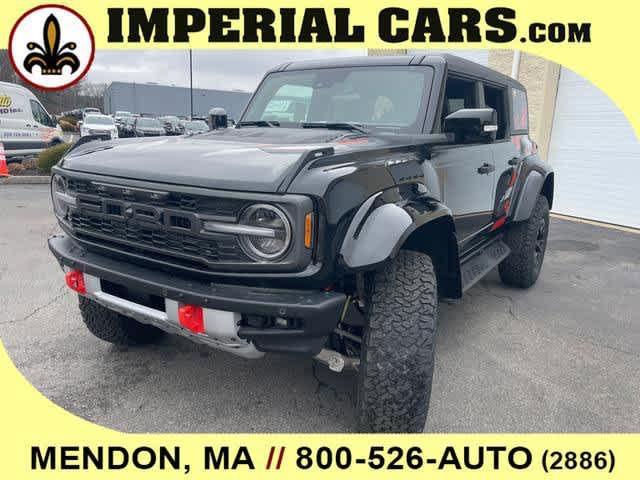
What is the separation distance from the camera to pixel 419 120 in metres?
3.04

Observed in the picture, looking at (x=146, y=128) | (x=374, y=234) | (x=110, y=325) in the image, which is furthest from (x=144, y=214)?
(x=146, y=128)

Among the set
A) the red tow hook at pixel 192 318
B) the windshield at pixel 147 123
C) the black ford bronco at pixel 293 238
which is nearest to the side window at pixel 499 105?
the black ford bronco at pixel 293 238

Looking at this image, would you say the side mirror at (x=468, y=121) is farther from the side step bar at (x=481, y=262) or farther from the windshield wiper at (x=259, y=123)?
the windshield wiper at (x=259, y=123)

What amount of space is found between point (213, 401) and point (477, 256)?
2289 mm

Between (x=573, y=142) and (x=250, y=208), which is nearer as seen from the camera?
(x=250, y=208)

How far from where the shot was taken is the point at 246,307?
201 centimetres

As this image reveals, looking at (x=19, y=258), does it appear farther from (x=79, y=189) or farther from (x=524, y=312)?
(x=524, y=312)

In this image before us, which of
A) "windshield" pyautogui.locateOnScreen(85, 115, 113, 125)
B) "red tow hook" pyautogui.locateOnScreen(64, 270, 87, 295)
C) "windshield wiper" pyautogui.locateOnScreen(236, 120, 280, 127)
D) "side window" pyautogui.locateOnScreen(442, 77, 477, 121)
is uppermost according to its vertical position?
"side window" pyautogui.locateOnScreen(442, 77, 477, 121)

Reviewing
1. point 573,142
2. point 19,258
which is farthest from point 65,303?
point 573,142

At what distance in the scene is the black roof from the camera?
327 cm

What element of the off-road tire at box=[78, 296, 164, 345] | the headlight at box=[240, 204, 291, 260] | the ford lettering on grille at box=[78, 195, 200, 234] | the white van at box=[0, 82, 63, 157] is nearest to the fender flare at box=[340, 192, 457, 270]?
the headlight at box=[240, 204, 291, 260]

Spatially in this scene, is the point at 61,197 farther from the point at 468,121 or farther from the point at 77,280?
the point at 468,121

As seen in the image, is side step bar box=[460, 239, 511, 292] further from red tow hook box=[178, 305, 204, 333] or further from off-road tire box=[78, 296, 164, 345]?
off-road tire box=[78, 296, 164, 345]

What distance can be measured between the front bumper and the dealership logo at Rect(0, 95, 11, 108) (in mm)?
13756
